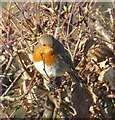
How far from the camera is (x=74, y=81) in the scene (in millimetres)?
2994

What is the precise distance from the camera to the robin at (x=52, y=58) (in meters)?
2.94

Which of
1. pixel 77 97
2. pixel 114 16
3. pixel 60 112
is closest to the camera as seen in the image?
pixel 60 112

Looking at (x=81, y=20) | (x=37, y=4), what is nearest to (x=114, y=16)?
(x=81, y=20)

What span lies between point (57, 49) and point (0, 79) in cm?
48

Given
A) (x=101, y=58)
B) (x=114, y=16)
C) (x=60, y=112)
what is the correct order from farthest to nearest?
(x=114, y=16) → (x=101, y=58) → (x=60, y=112)

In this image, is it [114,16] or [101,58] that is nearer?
[101,58]

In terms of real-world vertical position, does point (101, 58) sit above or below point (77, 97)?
above

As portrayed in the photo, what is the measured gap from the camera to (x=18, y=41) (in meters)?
3.15

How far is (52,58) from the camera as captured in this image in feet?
10.1

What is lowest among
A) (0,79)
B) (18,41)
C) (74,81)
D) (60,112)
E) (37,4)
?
(60,112)

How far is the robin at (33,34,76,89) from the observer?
2939 mm

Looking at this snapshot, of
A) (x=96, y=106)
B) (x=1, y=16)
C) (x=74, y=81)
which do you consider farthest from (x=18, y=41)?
(x=96, y=106)

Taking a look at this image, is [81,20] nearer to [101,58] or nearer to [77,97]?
[101,58]

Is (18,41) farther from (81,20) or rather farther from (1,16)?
(81,20)
